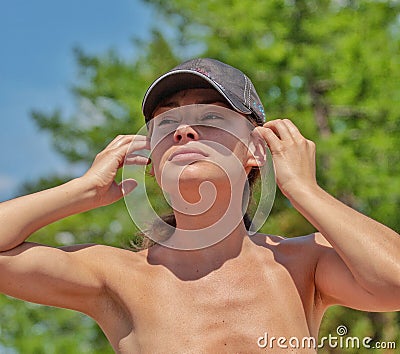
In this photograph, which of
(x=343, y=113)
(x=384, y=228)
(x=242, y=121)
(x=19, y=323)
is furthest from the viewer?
(x=19, y=323)

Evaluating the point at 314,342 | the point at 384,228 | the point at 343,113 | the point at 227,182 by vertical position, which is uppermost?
the point at 343,113

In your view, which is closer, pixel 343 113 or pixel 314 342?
pixel 314 342

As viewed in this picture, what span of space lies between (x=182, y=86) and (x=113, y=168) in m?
0.34

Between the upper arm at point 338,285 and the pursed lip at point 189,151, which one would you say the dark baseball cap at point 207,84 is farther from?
the upper arm at point 338,285

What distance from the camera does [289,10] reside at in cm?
1156

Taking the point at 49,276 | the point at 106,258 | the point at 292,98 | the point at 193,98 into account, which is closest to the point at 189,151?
the point at 193,98

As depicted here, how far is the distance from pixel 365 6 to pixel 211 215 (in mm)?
10386

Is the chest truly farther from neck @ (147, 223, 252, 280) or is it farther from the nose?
the nose

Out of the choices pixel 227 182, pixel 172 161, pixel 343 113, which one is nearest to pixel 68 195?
pixel 172 161

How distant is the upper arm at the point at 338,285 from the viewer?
2068 mm

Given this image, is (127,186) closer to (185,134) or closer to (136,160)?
(136,160)

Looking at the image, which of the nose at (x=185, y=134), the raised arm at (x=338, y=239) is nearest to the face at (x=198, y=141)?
the nose at (x=185, y=134)

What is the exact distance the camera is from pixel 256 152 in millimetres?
2283

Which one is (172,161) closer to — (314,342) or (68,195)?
(68,195)
